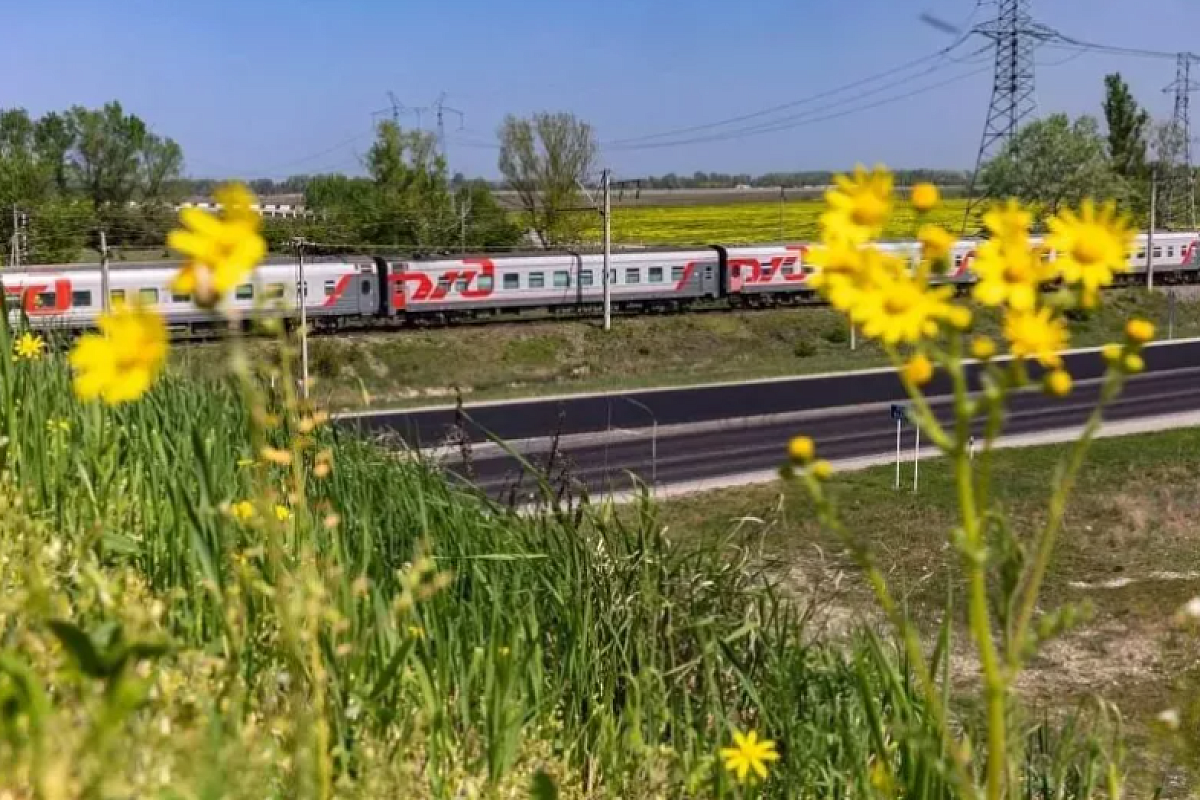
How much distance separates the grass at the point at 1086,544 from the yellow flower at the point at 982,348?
9.32 metres

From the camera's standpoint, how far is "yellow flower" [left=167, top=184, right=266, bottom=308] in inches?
46.3

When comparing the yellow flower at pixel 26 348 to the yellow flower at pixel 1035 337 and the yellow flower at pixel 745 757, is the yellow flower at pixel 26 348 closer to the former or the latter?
the yellow flower at pixel 745 757

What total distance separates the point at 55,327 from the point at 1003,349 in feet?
18.3

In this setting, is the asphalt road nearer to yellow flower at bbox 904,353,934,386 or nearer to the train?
the train

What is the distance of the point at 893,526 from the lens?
63.4 feet

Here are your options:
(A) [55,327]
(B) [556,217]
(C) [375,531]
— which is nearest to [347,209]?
(B) [556,217]

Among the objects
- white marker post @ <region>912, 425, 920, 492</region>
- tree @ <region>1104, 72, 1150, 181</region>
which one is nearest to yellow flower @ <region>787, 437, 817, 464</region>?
white marker post @ <region>912, 425, 920, 492</region>

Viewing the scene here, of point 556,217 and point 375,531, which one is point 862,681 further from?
point 556,217

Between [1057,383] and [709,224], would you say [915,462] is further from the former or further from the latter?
[709,224]

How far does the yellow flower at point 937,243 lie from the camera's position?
1.35 metres

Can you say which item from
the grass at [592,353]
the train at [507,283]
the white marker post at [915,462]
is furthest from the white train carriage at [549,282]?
→ the white marker post at [915,462]

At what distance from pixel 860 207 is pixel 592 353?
34911 millimetres

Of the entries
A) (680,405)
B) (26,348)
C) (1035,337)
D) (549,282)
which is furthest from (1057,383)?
(549,282)

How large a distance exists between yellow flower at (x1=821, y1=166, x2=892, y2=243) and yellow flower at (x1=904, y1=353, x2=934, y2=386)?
0.13 metres
